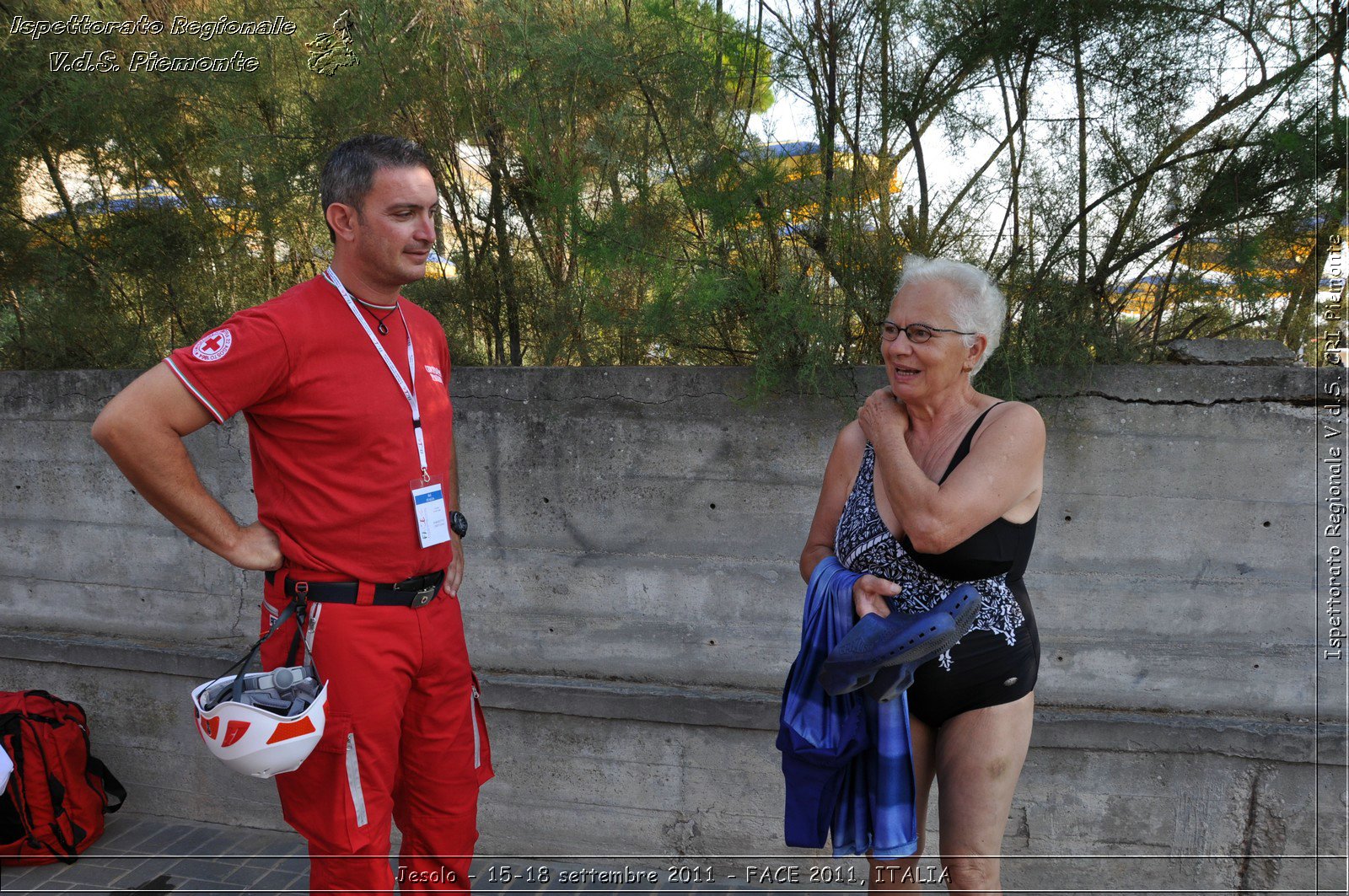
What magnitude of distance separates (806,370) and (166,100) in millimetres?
2996

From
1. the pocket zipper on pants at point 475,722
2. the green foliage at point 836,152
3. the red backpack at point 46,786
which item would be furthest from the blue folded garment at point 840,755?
the red backpack at point 46,786

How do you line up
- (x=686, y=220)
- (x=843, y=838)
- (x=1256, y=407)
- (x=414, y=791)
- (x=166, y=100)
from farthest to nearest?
(x=166, y=100), (x=686, y=220), (x=1256, y=407), (x=414, y=791), (x=843, y=838)

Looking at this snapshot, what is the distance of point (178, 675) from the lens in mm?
4129

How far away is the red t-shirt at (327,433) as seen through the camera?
2340 millimetres

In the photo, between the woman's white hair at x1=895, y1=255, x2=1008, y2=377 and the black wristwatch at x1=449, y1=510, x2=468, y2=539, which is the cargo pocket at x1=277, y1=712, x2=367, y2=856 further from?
the woman's white hair at x1=895, y1=255, x2=1008, y2=377

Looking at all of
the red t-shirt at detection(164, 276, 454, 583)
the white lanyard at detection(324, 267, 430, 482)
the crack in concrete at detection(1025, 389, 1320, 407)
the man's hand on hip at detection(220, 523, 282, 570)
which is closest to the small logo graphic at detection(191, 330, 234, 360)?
the red t-shirt at detection(164, 276, 454, 583)

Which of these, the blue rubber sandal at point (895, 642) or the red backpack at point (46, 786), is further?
the red backpack at point (46, 786)

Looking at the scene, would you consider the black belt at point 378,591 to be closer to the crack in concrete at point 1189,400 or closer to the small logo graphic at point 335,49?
the crack in concrete at point 1189,400

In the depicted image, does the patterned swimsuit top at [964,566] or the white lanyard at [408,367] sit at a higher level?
the white lanyard at [408,367]

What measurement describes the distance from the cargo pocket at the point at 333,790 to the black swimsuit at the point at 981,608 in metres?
1.40

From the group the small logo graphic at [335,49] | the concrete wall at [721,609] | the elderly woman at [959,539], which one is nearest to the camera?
the elderly woman at [959,539]

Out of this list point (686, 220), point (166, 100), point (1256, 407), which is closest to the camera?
point (1256, 407)

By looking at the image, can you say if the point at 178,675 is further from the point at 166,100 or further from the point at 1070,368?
the point at 1070,368

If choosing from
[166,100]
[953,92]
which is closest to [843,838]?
[953,92]
